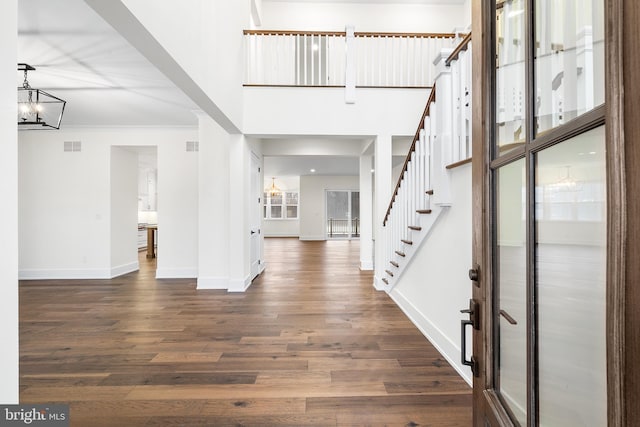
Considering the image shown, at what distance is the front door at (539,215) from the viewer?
0.70 metres

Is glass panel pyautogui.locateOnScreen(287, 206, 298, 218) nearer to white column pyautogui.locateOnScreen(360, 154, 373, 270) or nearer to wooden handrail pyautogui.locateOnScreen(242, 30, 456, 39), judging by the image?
white column pyautogui.locateOnScreen(360, 154, 373, 270)

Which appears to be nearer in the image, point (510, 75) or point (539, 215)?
point (539, 215)

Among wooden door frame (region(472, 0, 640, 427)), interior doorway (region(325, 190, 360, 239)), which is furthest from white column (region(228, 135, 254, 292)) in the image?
interior doorway (region(325, 190, 360, 239))

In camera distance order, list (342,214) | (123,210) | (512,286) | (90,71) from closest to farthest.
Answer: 1. (512,286)
2. (90,71)
3. (123,210)
4. (342,214)

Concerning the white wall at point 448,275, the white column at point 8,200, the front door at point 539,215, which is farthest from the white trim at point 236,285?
the front door at point 539,215

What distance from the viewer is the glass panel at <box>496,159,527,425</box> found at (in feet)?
3.09

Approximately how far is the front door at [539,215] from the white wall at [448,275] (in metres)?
1.29

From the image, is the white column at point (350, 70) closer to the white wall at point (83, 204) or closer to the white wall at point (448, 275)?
the white wall at point (448, 275)

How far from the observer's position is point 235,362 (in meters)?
2.55

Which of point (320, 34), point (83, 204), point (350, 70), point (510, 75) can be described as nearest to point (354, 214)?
point (350, 70)

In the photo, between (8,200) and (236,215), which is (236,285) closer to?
(236,215)

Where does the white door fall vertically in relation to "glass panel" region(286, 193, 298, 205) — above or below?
below

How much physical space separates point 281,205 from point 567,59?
45.5 ft

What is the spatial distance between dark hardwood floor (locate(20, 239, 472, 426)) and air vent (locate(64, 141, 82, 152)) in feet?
8.41
